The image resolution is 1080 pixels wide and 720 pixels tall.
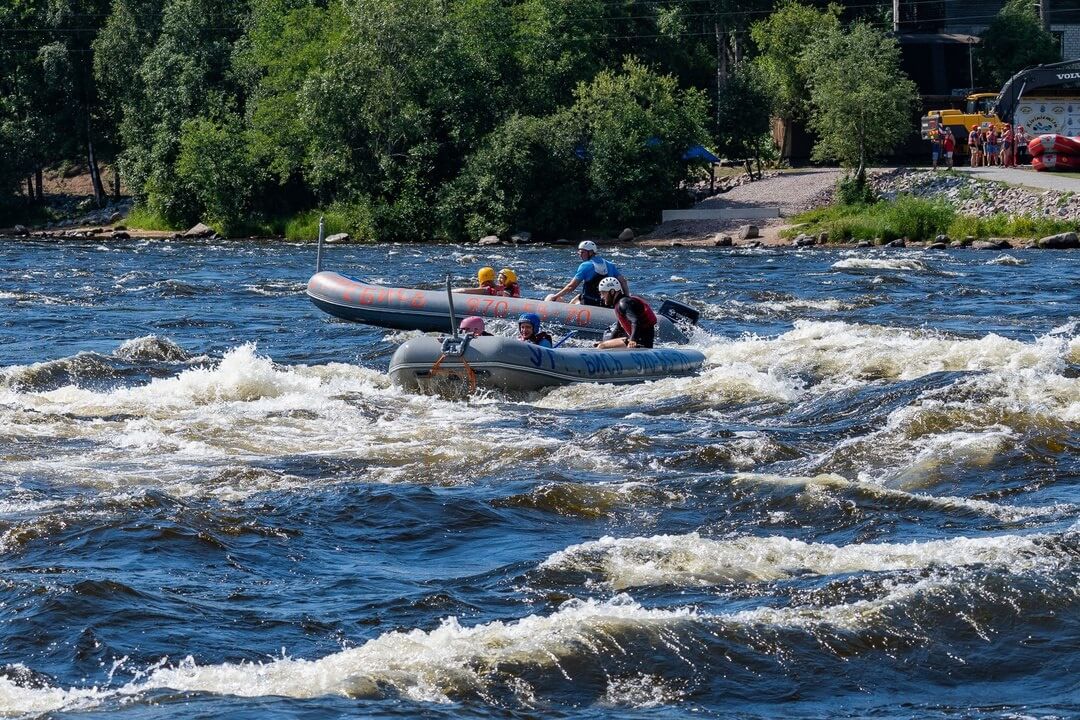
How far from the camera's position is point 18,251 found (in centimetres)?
3891

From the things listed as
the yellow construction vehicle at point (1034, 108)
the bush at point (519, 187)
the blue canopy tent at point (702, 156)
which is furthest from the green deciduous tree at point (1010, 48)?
the bush at point (519, 187)

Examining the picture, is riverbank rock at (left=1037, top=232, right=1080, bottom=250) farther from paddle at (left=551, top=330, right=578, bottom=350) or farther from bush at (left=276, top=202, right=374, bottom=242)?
paddle at (left=551, top=330, right=578, bottom=350)

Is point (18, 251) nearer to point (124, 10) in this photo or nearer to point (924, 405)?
point (124, 10)

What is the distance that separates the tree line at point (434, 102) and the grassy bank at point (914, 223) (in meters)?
2.59

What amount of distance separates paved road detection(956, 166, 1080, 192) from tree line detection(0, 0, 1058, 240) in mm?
2401

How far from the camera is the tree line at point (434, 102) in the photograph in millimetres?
41531

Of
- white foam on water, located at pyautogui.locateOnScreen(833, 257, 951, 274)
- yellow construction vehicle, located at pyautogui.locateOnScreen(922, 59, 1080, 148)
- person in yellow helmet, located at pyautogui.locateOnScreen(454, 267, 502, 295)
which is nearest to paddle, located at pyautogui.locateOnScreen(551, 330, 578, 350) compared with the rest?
person in yellow helmet, located at pyautogui.locateOnScreen(454, 267, 502, 295)

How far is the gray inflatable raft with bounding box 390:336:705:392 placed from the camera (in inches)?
555

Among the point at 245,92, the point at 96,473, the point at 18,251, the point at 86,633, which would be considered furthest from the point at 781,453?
the point at 245,92

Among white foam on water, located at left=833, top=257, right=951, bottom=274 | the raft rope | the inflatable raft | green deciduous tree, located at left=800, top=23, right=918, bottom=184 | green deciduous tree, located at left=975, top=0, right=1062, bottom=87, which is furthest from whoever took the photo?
green deciduous tree, located at left=975, top=0, right=1062, bottom=87

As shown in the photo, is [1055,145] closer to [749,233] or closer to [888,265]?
[749,233]

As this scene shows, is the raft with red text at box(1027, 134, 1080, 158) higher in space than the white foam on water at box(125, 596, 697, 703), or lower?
higher

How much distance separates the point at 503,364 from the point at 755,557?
19.2 feet

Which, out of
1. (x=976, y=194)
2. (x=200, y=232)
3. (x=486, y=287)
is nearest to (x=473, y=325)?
(x=486, y=287)
